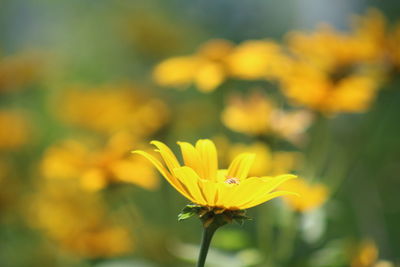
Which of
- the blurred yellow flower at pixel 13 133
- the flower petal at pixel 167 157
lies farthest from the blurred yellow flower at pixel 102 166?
the blurred yellow flower at pixel 13 133

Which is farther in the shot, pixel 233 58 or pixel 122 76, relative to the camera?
pixel 122 76

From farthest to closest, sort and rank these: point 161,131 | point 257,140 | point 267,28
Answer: point 267,28, point 161,131, point 257,140

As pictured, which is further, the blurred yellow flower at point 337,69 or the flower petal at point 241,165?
the blurred yellow flower at point 337,69

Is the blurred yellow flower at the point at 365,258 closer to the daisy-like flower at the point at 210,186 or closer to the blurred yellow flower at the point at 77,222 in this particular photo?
the daisy-like flower at the point at 210,186

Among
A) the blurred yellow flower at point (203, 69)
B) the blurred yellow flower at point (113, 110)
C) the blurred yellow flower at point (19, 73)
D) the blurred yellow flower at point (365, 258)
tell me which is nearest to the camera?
the blurred yellow flower at point (365, 258)

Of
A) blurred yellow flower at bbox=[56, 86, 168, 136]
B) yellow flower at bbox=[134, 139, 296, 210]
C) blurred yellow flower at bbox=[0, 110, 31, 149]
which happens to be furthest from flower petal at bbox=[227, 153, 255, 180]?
blurred yellow flower at bbox=[0, 110, 31, 149]

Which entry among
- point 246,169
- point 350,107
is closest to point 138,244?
point 350,107

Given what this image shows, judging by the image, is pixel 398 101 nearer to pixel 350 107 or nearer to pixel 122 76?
pixel 122 76

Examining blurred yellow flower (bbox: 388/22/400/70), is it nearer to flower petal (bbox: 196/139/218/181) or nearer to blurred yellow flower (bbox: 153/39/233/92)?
blurred yellow flower (bbox: 153/39/233/92)
